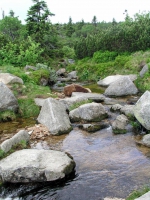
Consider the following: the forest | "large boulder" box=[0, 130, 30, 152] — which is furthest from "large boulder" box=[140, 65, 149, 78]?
"large boulder" box=[0, 130, 30, 152]

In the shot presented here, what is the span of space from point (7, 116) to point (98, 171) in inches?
278

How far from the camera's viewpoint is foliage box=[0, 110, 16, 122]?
13586 mm

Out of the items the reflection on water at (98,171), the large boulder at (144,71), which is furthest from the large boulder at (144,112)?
the large boulder at (144,71)

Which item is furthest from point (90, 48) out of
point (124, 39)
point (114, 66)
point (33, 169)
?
point (33, 169)

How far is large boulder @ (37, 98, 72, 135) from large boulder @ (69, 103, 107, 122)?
555 millimetres

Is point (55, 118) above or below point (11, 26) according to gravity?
below

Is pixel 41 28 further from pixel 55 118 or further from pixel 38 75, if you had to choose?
pixel 55 118

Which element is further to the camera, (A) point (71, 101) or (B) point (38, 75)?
(B) point (38, 75)

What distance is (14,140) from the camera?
10.0 m

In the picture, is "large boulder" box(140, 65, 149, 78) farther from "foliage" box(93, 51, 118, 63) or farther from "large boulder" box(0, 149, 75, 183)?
"large boulder" box(0, 149, 75, 183)

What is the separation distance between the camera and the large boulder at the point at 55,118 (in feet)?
38.9

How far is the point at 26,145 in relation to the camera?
10445 millimetres

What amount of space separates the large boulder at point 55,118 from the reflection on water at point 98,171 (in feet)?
2.05

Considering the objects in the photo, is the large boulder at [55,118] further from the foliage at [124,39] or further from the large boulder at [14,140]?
the foliage at [124,39]
